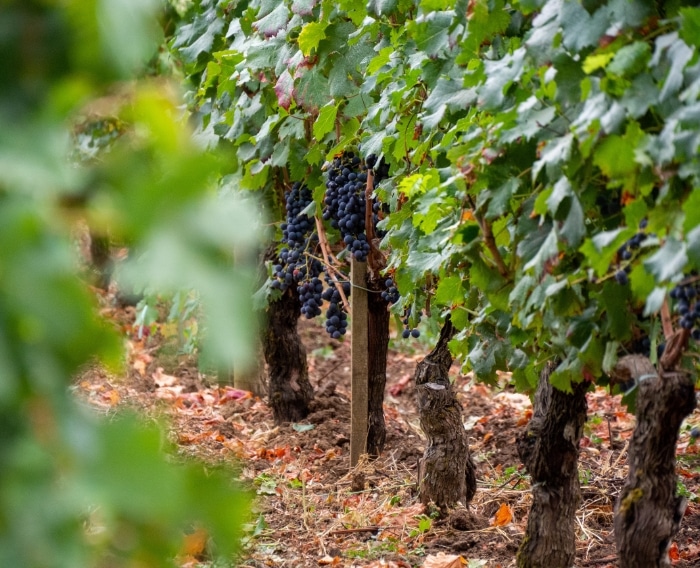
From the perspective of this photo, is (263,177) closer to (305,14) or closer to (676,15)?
(305,14)

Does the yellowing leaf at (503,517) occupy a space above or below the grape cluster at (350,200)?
below

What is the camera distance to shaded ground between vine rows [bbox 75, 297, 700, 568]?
4129 millimetres

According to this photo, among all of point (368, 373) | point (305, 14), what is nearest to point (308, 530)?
point (368, 373)

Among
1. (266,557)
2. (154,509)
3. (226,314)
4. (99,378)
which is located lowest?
(154,509)

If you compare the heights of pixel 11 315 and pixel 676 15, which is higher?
pixel 676 15

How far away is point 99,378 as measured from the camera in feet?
23.8

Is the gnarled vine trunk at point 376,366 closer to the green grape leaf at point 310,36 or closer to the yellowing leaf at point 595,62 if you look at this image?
the green grape leaf at point 310,36

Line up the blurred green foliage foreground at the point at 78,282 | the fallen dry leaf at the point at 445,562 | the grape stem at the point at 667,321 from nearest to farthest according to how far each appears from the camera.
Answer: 1. the blurred green foliage foreground at the point at 78,282
2. the grape stem at the point at 667,321
3. the fallen dry leaf at the point at 445,562

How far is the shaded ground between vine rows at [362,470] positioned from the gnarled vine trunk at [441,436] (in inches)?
4.5


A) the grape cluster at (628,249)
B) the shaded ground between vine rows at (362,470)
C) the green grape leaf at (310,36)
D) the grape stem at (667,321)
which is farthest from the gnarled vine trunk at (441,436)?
the grape cluster at (628,249)

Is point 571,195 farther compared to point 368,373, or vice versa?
point 368,373

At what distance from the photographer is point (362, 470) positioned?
524cm

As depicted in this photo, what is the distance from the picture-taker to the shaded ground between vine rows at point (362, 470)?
163 inches

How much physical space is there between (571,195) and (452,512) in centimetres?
244
